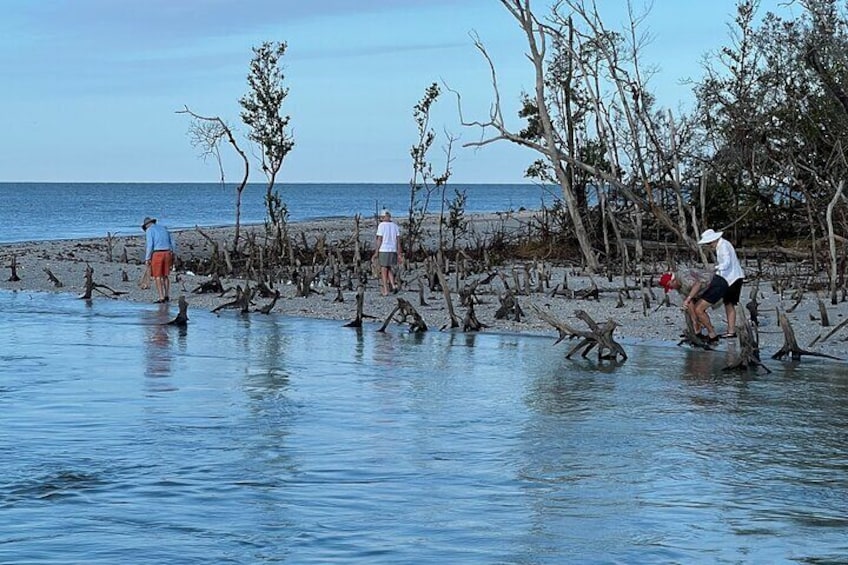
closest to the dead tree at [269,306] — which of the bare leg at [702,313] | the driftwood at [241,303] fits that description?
the driftwood at [241,303]

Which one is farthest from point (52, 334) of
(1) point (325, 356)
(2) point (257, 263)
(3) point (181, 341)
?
(2) point (257, 263)

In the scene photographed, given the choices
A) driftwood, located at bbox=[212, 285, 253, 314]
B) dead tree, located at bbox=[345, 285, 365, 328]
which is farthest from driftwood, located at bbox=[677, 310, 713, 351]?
driftwood, located at bbox=[212, 285, 253, 314]

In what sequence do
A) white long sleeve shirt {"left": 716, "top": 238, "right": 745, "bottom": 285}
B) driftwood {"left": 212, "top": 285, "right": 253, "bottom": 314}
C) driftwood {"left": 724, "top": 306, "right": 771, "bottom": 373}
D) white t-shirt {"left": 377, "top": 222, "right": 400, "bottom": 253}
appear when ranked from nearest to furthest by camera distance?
driftwood {"left": 724, "top": 306, "right": 771, "bottom": 373}
white long sleeve shirt {"left": 716, "top": 238, "right": 745, "bottom": 285}
driftwood {"left": 212, "top": 285, "right": 253, "bottom": 314}
white t-shirt {"left": 377, "top": 222, "right": 400, "bottom": 253}

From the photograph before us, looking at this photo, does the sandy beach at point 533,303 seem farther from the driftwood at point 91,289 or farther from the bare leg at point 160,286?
the bare leg at point 160,286

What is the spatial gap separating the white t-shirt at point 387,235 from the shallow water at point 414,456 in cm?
432

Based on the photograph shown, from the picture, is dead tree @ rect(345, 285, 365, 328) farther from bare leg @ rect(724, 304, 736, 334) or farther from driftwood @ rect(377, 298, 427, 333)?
bare leg @ rect(724, 304, 736, 334)

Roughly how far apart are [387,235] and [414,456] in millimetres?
11697

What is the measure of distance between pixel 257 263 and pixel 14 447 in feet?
54.7

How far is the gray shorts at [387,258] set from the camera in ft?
77.2

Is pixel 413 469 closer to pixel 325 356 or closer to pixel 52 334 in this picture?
pixel 325 356

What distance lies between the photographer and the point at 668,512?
32.2ft

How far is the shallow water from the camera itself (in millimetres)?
9102

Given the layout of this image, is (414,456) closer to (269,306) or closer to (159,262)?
(269,306)

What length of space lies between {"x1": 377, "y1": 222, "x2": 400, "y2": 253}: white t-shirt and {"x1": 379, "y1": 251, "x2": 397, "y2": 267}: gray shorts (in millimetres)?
71
